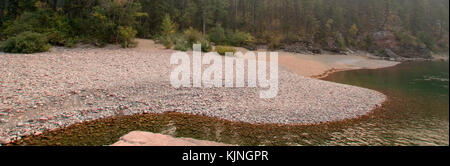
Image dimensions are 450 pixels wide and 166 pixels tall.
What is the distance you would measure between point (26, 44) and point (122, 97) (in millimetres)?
9918

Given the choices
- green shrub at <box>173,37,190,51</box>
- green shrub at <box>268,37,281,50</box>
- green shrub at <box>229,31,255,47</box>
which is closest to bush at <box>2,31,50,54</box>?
green shrub at <box>173,37,190,51</box>

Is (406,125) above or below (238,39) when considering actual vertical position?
below

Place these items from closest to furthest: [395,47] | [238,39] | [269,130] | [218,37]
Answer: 1. [269,130]
2. [218,37]
3. [238,39]
4. [395,47]

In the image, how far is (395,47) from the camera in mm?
42031

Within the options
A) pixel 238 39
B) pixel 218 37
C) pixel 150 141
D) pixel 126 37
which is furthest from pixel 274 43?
pixel 150 141

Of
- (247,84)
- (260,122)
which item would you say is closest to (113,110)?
(260,122)

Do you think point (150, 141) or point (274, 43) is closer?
point (150, 141)

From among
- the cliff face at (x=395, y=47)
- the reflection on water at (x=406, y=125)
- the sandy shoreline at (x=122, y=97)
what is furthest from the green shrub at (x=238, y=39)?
the cliff face at (x=395, y=47)

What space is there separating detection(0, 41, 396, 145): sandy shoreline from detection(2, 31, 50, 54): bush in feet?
3.36

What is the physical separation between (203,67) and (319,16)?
37216 millimetres

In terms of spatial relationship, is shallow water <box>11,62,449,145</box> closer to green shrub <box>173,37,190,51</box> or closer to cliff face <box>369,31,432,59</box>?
green shrub <box>173,37,190,51</box>

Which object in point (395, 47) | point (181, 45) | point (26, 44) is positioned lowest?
point (395, 47)

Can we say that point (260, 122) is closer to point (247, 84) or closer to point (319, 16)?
point (247, 84)

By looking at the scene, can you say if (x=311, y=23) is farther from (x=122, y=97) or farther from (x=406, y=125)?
(x=122, y=97)
